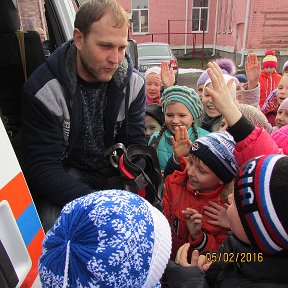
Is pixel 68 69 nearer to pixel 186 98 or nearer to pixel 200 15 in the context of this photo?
pixel 186 98

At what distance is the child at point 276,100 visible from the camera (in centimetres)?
316

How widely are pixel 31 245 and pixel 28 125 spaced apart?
0.87 m

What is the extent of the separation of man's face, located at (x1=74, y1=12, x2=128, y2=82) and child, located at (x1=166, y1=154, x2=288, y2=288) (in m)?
0.98

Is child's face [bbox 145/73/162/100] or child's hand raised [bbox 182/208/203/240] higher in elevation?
child's hand raised [bbox 182/208/203/240]

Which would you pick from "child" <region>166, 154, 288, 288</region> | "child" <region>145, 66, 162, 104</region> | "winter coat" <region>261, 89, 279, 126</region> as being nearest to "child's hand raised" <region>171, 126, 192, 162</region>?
"child" <region>166, 154, 288, 288</region>

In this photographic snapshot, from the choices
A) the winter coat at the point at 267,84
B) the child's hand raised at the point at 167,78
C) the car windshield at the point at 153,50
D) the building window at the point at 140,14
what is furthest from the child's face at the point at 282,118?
the building window at the point at 140,14

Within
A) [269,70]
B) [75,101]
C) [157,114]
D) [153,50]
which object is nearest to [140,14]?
[153,50]

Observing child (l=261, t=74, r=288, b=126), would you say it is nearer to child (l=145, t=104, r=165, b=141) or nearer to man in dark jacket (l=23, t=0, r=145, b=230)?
child (l=145, t=104, r=165, b=141)

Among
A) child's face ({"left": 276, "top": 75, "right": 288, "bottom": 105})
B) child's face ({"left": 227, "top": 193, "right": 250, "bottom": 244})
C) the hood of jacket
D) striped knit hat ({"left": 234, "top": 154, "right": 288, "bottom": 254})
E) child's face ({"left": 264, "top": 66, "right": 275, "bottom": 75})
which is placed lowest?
child's face ({"left": 264, "top": 66, "right": 275, "bottom": 75})

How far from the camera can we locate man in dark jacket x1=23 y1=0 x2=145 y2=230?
1.68 metres

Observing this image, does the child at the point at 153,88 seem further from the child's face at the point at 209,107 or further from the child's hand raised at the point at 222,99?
the child's hand raised at the point at 222,99

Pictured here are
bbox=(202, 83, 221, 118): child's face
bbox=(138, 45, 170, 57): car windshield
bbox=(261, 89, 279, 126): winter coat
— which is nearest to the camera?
bbox=(202, 83, 221, 118): child's face

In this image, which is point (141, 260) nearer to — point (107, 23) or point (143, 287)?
point (143, 287)

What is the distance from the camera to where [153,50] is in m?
13.0
